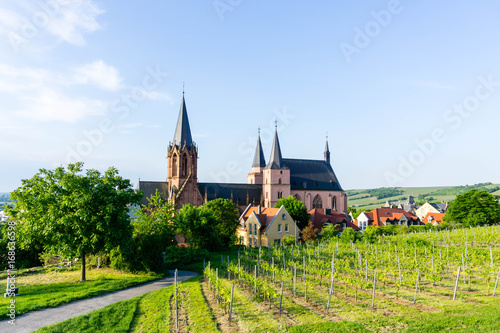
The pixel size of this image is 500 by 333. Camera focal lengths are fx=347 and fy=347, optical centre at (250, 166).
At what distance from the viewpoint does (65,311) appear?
15.6m

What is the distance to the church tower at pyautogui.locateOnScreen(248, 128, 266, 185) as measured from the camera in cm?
7731

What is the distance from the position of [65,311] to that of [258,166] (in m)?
63.5

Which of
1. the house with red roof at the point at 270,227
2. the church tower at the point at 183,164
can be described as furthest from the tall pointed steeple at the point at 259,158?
the house with red roof at the point at 270,227

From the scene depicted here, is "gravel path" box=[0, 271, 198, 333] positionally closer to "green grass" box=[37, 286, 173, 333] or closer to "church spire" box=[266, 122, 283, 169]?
"green grass" box=[37, 286, 173, 333]

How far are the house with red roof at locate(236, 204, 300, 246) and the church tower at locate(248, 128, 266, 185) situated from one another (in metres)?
26.3

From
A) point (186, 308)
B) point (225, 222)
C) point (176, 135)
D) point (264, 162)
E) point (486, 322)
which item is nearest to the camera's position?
point (486, 322)

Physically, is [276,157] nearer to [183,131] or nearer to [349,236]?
[183,131]

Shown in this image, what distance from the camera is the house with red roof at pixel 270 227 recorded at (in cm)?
4722

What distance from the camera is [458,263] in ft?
84.9

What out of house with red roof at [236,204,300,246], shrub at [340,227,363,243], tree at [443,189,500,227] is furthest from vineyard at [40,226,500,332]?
tree at [443,189,500,227]

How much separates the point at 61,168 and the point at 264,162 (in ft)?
189

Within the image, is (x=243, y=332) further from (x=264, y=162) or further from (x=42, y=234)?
(x=264, y=162)

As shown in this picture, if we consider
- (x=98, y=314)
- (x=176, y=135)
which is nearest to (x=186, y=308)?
(x=98, y=314)

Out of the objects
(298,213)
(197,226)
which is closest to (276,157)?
(298,213)
